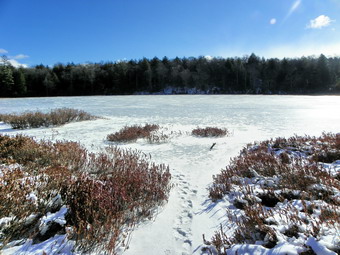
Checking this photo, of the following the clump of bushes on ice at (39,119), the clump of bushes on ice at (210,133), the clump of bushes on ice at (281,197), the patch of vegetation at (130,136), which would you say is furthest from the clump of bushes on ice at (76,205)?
the clump of bushes on ice at (39,119)

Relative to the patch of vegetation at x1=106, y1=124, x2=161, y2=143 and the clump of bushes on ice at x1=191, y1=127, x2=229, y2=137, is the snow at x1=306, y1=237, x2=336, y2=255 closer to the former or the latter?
the patch of vegetation at x1=106, y1=124, x2=161, y2=143

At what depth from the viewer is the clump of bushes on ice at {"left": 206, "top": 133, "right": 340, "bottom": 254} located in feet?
7.67

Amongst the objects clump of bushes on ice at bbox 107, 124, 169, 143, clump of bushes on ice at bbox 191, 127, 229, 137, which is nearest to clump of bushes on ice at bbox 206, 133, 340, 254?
clump of bushes on ice at bbox 191, 127, 229, 137

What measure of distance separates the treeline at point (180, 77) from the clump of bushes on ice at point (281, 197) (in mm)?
63351

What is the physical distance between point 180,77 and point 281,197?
68.2m

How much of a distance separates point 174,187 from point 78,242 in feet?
8.94

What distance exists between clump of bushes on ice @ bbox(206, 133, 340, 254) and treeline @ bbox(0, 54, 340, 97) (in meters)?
63.4

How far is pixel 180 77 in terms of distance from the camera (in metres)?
68.7

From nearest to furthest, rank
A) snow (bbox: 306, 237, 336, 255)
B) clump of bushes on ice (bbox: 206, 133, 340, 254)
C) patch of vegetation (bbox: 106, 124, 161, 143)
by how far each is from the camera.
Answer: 1. snow (bbox: 306, 237, 336, 255)
2. clump of bushes on ice (bbox: 206, 133, 340, 254)
3. patch of vegetation (bbox: 106, 124, 161, 143)

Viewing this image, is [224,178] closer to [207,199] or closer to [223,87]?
[207,199]

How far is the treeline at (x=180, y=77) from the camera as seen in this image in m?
61.1

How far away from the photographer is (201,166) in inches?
249

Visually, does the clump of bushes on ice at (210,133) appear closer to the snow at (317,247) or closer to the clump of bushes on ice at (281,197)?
the clump of bushes on ice at (281,197)

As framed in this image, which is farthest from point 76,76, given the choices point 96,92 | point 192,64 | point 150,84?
point 192,64
